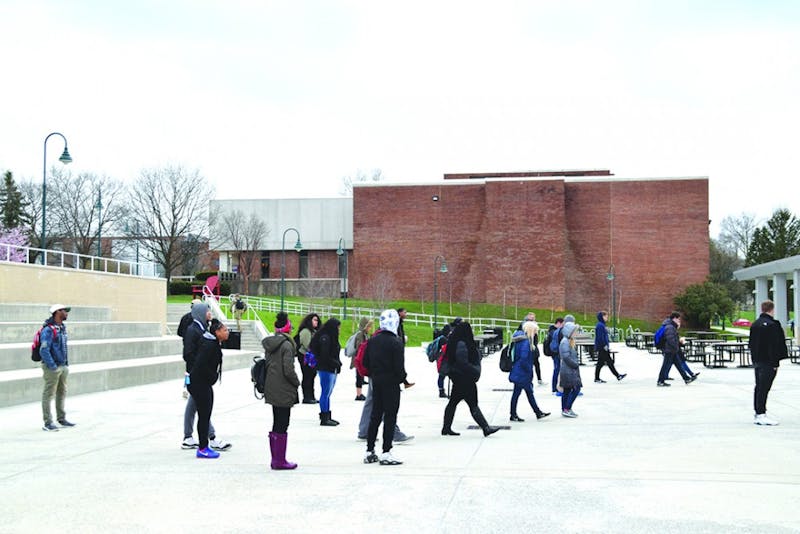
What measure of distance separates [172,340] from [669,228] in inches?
2220

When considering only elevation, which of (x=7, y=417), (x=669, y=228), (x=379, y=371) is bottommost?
(x=7, y=417)

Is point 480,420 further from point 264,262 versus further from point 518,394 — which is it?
point 264,262

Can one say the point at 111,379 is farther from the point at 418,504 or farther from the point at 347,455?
the point at 418,504

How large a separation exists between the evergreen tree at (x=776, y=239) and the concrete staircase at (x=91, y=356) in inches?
3052

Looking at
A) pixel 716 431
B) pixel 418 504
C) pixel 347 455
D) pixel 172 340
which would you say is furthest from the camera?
pixel 172 340

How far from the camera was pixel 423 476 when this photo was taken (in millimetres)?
8734

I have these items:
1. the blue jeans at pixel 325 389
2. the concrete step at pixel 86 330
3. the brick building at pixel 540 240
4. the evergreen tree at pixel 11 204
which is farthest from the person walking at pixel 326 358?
the evergreen tree at pixel 11 204

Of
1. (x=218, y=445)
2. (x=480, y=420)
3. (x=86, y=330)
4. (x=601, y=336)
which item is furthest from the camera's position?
(x=86, y=330)

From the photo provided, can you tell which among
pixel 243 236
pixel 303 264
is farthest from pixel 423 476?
pixel 303 264

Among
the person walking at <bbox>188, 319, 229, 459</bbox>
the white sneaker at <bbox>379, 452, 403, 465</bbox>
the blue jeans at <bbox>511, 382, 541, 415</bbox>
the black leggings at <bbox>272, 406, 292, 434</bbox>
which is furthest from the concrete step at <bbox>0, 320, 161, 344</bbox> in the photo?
the white sneaker at <bbox>379, 452, 403, 465</bbox>

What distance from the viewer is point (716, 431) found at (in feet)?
38.9

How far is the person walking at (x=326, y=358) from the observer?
1316 centimetres

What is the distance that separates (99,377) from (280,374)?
408 inches

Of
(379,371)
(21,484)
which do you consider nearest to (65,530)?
(21,484)
